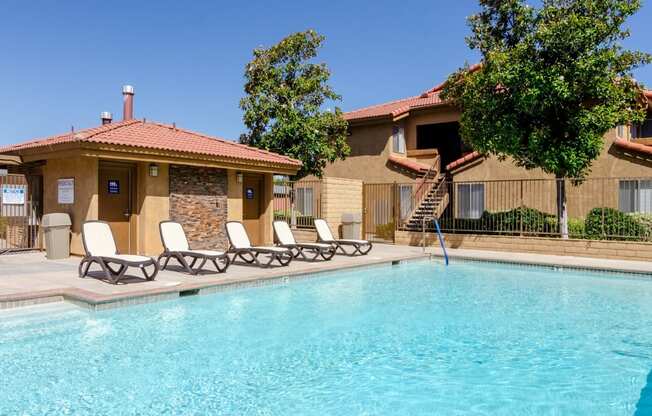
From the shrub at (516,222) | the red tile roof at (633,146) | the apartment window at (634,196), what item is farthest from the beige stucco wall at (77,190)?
the red tile roof at (633,146)

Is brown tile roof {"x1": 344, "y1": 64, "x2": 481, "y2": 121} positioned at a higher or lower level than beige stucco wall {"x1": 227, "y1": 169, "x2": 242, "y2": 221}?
higher

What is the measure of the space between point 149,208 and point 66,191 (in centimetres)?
222

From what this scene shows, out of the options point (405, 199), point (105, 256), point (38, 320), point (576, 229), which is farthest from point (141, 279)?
point (405, 199)

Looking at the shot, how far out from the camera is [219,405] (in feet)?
16.0

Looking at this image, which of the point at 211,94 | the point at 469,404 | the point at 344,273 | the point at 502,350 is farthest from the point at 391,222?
the point at 469,404

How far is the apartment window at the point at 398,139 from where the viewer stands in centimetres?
2634

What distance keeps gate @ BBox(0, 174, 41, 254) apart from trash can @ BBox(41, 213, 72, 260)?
235 cm

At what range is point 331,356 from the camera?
6.46 meters

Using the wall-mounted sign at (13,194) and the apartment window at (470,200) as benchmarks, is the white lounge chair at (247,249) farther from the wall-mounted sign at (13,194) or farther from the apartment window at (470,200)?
the apartment window at (470,200)

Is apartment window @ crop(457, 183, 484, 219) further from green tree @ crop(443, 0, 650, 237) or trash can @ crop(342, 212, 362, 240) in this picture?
trash can @ crop(342, 212, 362, 240)

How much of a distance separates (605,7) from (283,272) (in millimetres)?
13525

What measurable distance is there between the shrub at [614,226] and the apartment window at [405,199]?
7748mm

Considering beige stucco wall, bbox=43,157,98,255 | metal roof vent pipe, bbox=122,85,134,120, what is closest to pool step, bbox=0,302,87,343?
beige stucco wall, bbox=43,157,98,255

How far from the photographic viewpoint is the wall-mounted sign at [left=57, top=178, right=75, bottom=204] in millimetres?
13656
